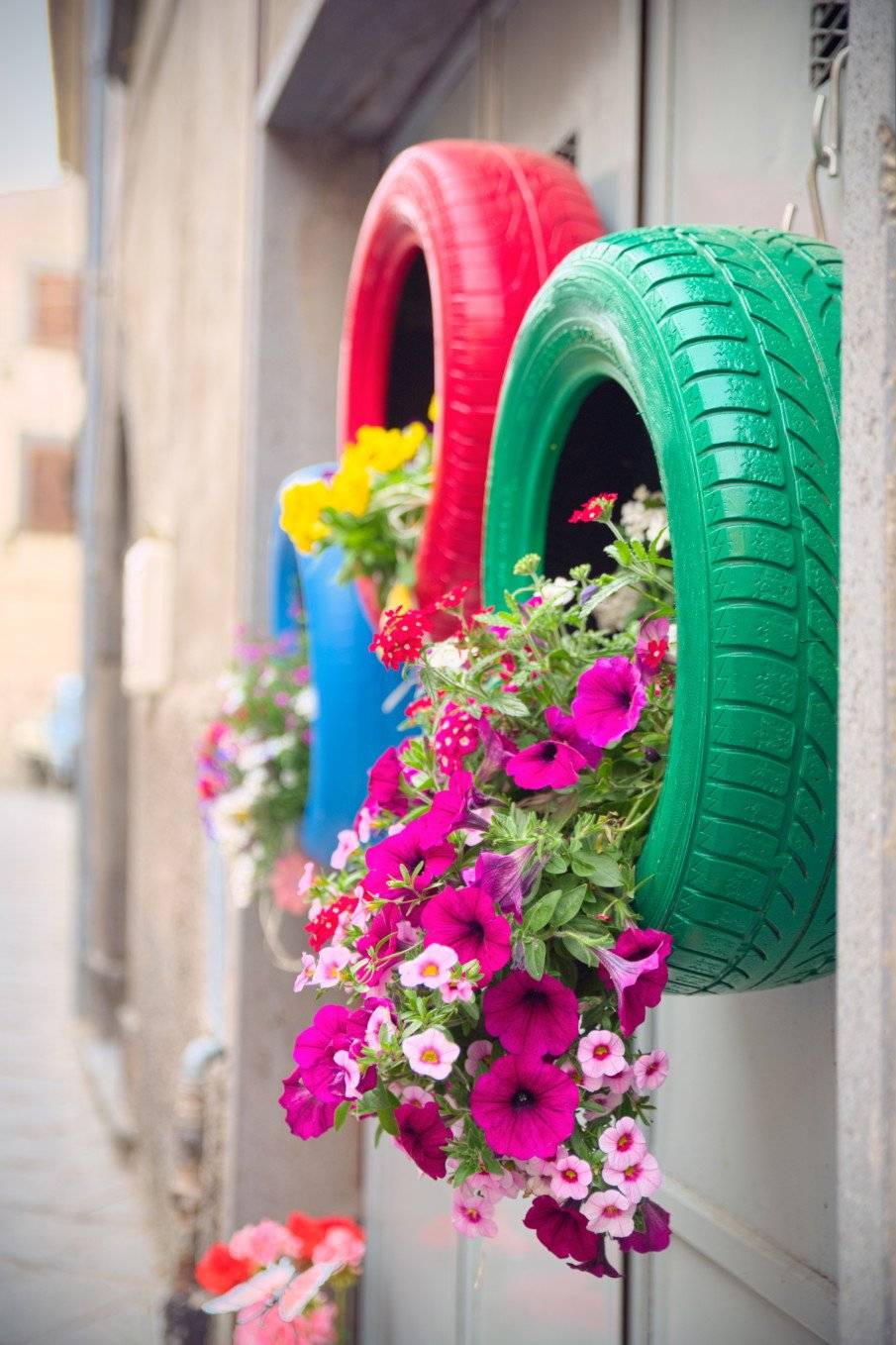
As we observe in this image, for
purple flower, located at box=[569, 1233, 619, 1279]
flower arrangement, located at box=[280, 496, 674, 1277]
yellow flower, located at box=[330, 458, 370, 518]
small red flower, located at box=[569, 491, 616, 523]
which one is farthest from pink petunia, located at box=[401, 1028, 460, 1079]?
yellow flower, located at box=[330, 458, 370, 518]

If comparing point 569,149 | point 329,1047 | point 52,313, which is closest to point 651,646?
point 329,1047

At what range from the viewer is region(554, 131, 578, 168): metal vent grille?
2.27 meters

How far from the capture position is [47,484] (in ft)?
70.4

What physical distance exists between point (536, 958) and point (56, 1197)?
446 cm

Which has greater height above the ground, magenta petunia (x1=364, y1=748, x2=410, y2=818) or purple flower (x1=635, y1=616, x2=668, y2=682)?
purple flower (x1=635, y1=616, x2=668, y2=682)

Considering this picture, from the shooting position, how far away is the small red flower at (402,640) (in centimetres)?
130

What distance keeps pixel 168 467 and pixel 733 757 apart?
4.03 meters

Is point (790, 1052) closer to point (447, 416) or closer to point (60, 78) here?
point (447, 416)

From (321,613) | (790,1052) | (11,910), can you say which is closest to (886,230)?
(790,1052)

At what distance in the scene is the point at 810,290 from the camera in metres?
1.22

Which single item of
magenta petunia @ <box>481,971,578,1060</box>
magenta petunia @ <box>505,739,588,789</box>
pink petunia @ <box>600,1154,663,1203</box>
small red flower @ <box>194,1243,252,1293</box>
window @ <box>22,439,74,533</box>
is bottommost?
small red flower @ <box>194,1243,252,1293</box>

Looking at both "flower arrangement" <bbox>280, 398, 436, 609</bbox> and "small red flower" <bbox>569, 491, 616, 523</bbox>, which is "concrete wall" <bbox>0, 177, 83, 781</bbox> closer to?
"flower arrangement" <bbox>280, 398, 436, 609</bbox>

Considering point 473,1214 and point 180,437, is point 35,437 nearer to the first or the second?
point 180,437

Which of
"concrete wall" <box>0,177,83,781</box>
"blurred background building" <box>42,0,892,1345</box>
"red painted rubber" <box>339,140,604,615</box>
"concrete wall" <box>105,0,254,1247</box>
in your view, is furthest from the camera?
"concrete wall" <box>0,177,83,781</box>
